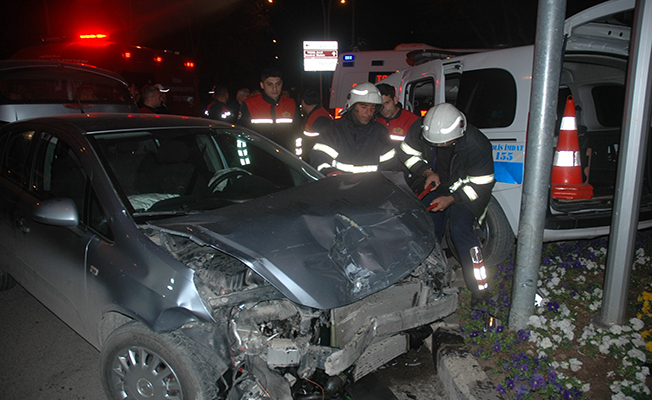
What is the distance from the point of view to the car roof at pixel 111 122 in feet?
8.95

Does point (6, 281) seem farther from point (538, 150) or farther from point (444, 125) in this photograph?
point (538, 150)

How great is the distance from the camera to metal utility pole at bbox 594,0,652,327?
2.42m

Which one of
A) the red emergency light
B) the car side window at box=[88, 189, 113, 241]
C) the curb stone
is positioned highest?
the red emergency light

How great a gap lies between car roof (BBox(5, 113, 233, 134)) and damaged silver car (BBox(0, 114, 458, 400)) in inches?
0.7

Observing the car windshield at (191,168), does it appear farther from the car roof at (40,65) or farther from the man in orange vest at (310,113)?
the car roof at (40,65)

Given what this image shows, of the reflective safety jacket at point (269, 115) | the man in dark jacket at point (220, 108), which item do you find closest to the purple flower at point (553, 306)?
the reflective safety jacket at point (269, 115)

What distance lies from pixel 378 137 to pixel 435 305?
1.88 m

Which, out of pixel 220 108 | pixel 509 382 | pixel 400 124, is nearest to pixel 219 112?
pixel 220 108

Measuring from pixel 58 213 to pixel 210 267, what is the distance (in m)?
0.96

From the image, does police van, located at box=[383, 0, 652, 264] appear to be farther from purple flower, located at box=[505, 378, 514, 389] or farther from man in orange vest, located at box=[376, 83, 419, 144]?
purple flower, located at box=[505, 378, 514, 389]

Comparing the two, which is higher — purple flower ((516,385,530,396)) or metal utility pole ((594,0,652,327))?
metal utility pole ((594,0,652,327))

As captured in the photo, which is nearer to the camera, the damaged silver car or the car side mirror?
the damaged silver car

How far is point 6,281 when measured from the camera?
12.2 feet

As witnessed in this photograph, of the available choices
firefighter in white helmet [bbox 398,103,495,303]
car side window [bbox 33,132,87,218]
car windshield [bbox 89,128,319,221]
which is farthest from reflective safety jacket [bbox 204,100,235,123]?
firefighter in white helmet [bbox 398,103,495,303]
